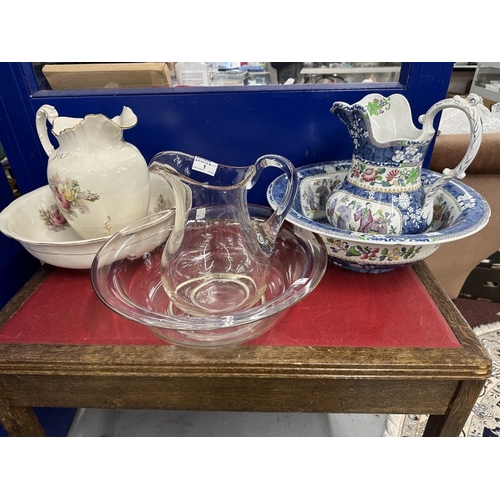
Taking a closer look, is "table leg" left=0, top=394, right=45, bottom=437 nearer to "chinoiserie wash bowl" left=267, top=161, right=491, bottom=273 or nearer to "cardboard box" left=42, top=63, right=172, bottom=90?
"chinoiserie wash bowl" left=267, top=161, right=491, bottom=273

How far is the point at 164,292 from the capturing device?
0.53 meters

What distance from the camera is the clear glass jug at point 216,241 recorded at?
50 cm

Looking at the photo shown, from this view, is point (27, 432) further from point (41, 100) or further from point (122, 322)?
point (41, 100)

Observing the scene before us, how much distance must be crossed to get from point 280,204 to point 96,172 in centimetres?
25

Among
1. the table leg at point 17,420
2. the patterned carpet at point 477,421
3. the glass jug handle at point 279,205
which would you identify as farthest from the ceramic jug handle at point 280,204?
the patterned carpet at point 477,421

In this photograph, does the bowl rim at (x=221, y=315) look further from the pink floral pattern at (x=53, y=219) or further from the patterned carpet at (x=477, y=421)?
the patterned carpet at (x=477, y=421)

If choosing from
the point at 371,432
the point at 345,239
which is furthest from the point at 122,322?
the point at 371,432

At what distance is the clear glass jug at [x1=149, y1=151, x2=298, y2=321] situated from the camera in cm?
50

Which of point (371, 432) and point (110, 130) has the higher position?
point (110, 130)

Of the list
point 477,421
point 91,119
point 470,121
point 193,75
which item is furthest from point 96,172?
point 477,421

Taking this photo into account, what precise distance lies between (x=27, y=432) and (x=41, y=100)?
1.66 ft

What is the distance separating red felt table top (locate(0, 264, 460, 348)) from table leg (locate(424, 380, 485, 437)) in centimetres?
5

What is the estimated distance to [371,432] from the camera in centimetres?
85

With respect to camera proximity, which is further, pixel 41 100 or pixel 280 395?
pixel 41 100
